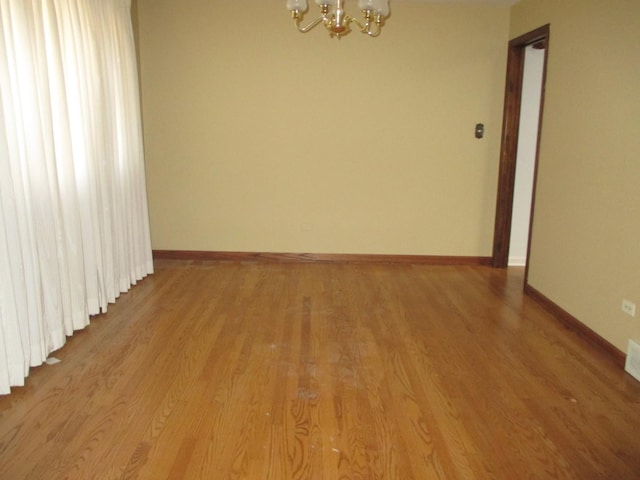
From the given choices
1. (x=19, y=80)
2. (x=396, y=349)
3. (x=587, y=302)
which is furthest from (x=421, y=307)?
(x=19, y=80)

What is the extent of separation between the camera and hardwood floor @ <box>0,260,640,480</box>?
1976 millimetres

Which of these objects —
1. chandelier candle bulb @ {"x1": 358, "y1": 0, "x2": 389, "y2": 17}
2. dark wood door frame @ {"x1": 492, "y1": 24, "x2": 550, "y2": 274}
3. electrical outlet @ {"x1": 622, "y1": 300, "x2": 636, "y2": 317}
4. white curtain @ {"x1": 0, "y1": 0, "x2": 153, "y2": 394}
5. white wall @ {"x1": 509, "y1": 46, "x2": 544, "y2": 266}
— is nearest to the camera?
white curtain @ {"x1": 0, "y1": 0, "x2": 153, "y2": 394}

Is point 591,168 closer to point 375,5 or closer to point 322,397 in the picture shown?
point 375,5

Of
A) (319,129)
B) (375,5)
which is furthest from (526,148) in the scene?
(375,5)

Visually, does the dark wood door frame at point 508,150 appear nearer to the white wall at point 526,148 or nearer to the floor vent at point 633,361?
the white wall at point 526,148

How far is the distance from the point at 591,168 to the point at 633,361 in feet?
4.30

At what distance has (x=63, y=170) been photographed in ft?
9.95

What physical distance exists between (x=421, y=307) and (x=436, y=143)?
1.94 meters

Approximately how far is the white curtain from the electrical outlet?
343 cm

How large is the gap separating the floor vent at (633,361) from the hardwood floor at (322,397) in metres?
0.12

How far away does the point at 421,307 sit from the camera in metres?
3.85

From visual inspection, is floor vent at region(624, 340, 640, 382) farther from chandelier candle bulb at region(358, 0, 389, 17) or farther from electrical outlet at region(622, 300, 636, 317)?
chandelier candle bulb at region(358, 0, 389, 17)

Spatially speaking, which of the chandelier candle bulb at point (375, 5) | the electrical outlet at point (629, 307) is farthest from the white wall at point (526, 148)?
the chandelier candle bulb at point (375, 5)

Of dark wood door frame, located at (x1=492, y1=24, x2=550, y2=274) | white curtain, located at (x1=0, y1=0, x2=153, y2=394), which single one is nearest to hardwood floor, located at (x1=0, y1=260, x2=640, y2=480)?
white curtain, located at (x1=0, y1=0, x2=153, y2=394)
